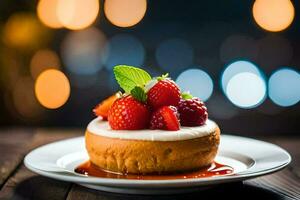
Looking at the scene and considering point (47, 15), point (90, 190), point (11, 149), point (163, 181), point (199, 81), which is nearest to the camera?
point (163, 181)

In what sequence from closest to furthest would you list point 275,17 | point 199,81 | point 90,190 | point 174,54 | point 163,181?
point 163,181
point 90,190
point 199,81
point 174,54
point 275,17

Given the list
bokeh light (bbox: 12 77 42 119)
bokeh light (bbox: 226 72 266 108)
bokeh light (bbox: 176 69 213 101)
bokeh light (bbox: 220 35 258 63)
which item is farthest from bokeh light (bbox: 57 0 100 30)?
bokeh light (bbox: 226 72 266 108)

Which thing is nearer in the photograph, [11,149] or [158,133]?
[158,133]

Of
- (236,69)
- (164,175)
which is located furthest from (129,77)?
(236,69)

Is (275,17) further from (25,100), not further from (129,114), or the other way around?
(129,114)

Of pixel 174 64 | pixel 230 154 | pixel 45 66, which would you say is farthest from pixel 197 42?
pixel 230 154

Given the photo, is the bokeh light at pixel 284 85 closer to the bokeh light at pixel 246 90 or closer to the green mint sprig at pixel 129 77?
the bokeh light at pixel 246 90

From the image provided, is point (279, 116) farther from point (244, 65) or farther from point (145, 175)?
point (145, 175)

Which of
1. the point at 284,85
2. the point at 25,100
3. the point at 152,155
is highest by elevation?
the point at 152,155
